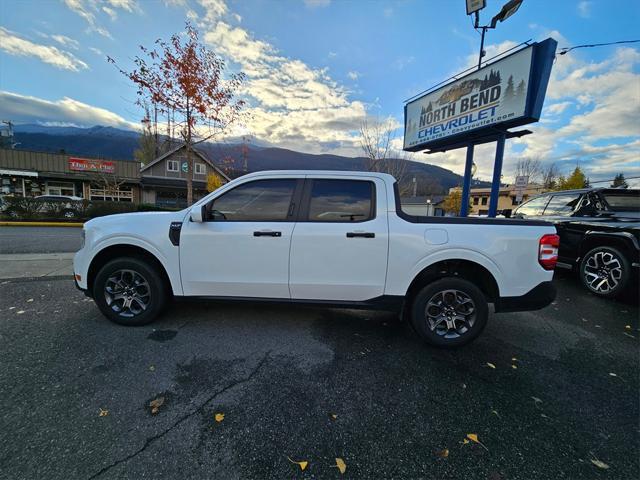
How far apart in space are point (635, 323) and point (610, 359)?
169 centimetres

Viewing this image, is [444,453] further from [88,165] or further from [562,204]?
[88,165]

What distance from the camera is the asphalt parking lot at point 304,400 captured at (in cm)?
169

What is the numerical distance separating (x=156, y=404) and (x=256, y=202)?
6.95 ft

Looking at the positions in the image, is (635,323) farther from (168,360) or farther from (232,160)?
(232,160)

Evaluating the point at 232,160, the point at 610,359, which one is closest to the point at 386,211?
the point at 610,359

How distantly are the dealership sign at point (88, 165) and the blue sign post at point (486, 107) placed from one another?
2687cm

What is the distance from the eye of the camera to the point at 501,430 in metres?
2.00

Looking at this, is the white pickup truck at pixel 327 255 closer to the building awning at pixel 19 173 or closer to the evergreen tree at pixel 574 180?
the building awning at pixel 19 173

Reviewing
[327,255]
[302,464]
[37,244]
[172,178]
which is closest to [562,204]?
[327,255]

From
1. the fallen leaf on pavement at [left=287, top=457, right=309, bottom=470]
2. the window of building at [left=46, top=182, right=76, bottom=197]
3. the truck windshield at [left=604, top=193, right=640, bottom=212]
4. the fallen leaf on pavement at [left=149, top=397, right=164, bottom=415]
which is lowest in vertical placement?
the fallen leaf on pavement at [left=287, top=457, right=309, bottom=470]

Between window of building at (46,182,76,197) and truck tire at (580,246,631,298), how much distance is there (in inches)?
1375

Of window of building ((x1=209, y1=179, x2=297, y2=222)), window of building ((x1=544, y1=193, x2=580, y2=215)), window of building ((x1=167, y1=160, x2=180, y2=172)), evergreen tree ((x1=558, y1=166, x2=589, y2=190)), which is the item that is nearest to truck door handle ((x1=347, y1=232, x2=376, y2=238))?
window of building ((x1=209, y1=179, x2=297, y2=222))

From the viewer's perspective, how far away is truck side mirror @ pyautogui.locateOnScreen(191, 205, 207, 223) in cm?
304

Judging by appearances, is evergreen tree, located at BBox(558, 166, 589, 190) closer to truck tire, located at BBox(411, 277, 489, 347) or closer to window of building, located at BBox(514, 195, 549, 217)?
window of building, located at BBox(514, 195, 549, 217)
